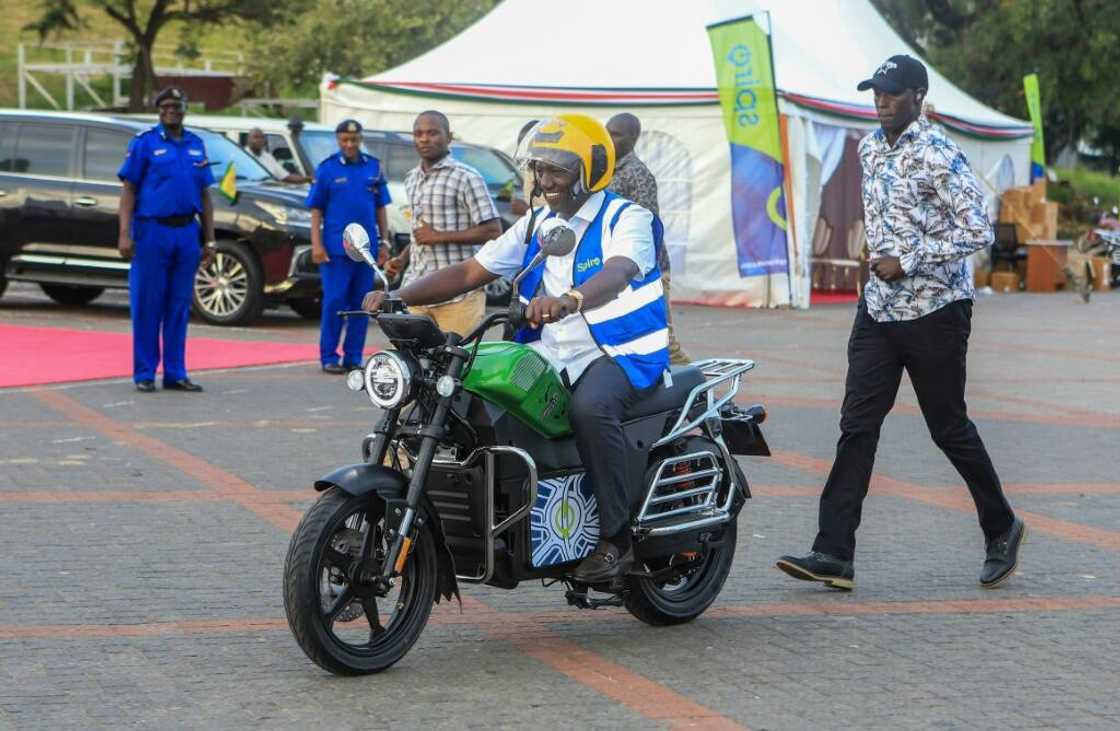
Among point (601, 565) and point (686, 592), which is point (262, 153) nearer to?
point (686, 592)

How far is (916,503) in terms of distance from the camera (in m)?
8.54

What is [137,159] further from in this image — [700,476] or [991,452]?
[700,476]

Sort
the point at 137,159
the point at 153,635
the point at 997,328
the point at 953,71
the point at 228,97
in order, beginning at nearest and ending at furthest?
the point at 153,635 → the point at 137,159 → the point at 997,328 → the point at 953,71 → the point at 228,97

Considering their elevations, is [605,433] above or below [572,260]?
below

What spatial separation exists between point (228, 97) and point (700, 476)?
4465 centimetres

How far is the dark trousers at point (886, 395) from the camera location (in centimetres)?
659

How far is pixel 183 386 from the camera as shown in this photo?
39.5 feet

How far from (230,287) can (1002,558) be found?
1086cm

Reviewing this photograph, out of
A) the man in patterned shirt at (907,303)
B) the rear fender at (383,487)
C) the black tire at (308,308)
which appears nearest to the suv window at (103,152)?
the black tire at (308,308)

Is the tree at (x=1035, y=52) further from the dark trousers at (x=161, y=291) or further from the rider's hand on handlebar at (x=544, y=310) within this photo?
the rider's hand on handlebar at (x=544, y=310)

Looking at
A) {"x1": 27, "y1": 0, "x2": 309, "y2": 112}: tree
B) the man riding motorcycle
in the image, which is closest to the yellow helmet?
the man riding motorcycle

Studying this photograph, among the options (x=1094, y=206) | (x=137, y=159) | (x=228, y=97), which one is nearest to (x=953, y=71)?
(x=1094, y=206)

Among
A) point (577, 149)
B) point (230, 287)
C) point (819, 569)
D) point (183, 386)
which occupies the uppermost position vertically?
point (577, 149)

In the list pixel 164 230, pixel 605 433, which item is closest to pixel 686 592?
pixel 605 433
